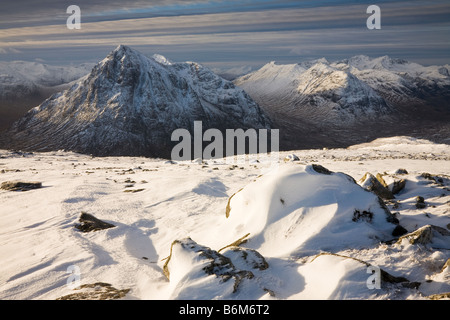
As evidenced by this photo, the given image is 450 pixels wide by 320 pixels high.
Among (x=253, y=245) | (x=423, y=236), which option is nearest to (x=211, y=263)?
(x=253, y=245)

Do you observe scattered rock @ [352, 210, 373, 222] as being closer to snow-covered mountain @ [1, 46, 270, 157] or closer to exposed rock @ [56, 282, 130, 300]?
exposed rock @ [56, 282, 130, 300]

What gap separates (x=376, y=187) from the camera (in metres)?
14.2

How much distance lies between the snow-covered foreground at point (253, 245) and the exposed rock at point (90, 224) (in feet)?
1.03

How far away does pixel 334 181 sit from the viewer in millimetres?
11094

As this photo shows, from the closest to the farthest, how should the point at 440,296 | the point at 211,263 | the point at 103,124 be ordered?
the point at 440,296 < the point at 211,263 < the point at 103,124

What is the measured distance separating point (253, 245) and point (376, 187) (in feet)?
24.6

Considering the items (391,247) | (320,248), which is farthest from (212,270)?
(391,247)

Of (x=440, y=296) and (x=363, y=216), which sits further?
(x=363, y=216)

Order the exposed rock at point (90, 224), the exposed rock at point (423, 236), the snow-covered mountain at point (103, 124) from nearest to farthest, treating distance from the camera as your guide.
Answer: the exposed rock at point (423, 236), the exposed rock at point (90, 224), the snow-covered mountain at point (103, 124)

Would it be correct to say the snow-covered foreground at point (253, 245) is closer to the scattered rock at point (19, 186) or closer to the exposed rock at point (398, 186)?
the exposed rock at point (398, 186)

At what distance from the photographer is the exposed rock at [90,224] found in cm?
1288

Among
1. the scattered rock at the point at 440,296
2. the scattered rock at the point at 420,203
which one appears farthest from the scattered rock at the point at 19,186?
the scattered rock at the point at 440,296

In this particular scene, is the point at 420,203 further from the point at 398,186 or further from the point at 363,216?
the point at 363,216
